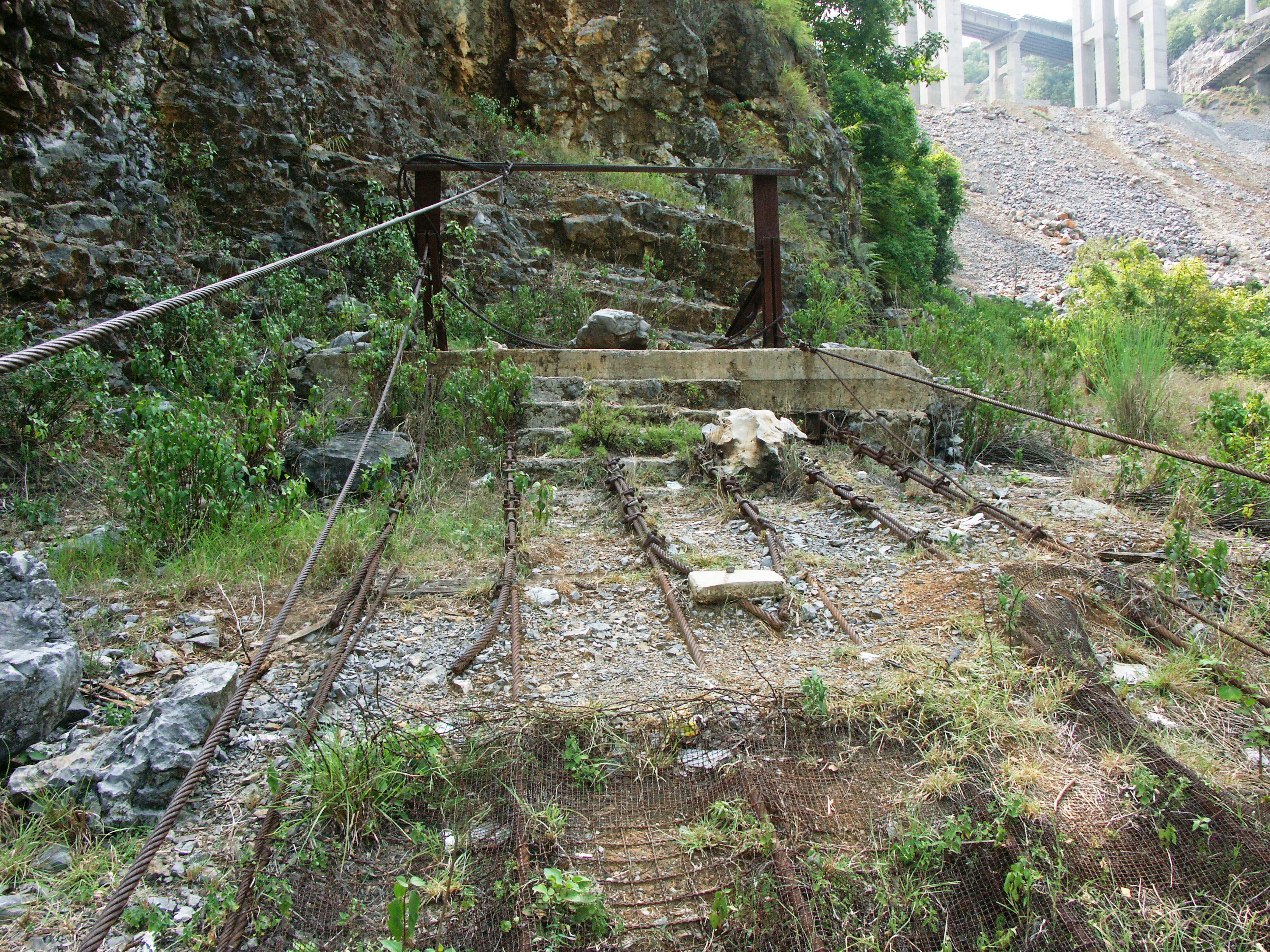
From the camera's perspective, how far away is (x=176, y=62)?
6430 millimetres

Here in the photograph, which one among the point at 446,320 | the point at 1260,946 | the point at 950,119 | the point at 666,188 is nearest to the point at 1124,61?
the point at 950,119

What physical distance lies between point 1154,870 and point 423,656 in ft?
6.91

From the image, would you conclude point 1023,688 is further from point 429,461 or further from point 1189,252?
point 1189,252

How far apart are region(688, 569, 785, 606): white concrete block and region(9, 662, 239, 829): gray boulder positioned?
1637mm

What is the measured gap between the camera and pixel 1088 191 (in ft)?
98.2

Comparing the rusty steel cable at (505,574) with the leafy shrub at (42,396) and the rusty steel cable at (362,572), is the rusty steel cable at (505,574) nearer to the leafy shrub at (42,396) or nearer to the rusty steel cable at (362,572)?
the rusty steel cable at (362,572)

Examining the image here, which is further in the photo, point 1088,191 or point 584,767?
point 1088,191

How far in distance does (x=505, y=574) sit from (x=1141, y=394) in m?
5.35

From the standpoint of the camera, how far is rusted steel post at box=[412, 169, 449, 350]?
223 inches

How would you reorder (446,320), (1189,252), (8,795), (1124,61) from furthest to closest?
(1124,61) → (1189,252) → (446,320) → (8,795)

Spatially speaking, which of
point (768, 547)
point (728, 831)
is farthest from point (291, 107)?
point (728, 831)

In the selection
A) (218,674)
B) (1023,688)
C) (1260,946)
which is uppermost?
(218,674)

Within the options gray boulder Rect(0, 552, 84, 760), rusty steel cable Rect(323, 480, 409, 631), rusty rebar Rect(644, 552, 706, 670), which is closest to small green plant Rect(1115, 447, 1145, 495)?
rusty rebar Rect(644, 552, 706, 670)

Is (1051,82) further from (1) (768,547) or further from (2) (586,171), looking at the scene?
(1) (768,547)
